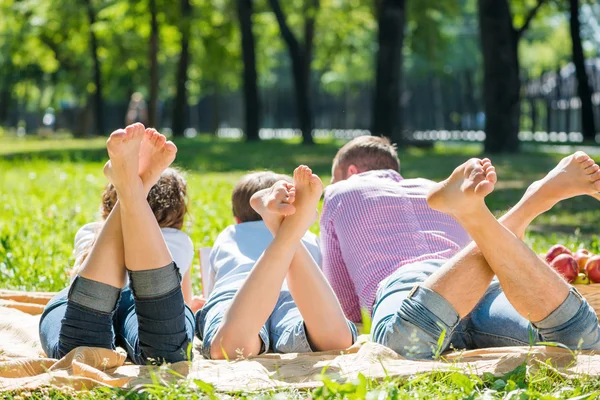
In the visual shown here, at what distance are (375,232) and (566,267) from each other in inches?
40.6

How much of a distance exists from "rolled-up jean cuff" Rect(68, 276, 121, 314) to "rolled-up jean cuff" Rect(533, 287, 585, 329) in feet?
5.19

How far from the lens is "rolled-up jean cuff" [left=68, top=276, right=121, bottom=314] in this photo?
130 inches

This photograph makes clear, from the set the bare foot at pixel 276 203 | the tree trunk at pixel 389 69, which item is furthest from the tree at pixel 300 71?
the bare foot at pixel 276 203

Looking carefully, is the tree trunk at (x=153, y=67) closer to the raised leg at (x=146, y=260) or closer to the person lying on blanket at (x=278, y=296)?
the person lying on blanket at (x=278, y=296)

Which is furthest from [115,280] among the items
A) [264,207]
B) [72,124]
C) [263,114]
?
[72,124]

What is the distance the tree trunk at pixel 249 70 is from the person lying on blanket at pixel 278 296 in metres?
19.5

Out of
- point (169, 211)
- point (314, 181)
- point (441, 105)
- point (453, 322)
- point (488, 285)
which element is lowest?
point (453, 322)

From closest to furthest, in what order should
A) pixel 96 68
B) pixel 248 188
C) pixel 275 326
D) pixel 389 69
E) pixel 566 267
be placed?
1. pixel 275 326
2. pixel 248 188
3. pixel 566 267
4. pixel 389 69
5. pixel 96 68

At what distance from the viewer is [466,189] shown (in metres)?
3.23

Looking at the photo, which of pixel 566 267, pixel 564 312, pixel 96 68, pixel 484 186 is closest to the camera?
pixel 484 186

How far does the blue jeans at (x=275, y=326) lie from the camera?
3703mm

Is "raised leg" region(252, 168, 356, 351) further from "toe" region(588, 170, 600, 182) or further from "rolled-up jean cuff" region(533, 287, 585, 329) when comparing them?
"toe" region(588, 170, 600, 182)

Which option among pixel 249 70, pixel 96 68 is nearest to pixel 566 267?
pixel 249 70

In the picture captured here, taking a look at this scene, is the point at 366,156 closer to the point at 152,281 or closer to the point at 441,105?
the point at 152,281
